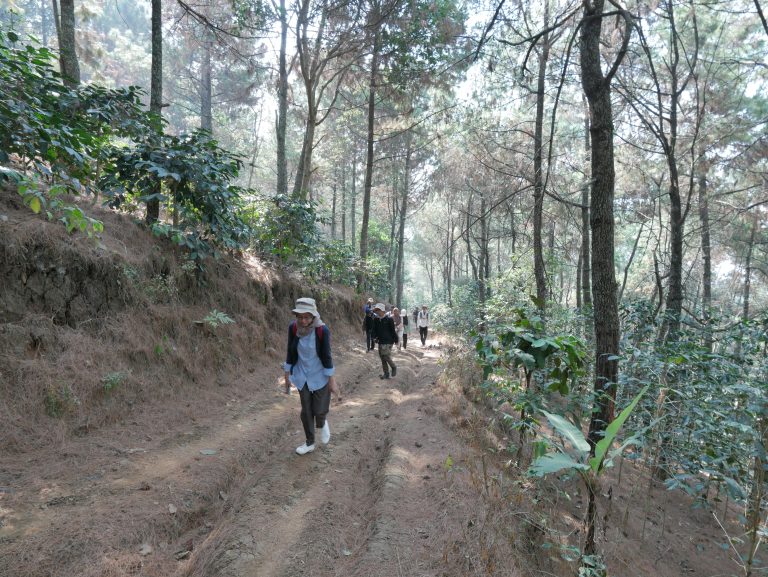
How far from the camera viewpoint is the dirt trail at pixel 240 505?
3.08m

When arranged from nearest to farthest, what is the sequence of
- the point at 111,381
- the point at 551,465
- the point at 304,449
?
the point at 551,465 → the point at 304,449 → the point at 111,381

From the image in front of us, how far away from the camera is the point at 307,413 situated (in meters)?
5.12

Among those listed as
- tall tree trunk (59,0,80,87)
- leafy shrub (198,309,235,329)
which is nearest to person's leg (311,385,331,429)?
leafy shrub (198,309,235,329)

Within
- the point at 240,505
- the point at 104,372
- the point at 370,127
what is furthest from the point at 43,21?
the point at 240,505

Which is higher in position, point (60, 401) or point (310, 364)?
point (310, 364)

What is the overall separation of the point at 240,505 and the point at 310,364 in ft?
5.58

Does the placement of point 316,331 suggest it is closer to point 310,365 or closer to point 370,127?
point 310,365

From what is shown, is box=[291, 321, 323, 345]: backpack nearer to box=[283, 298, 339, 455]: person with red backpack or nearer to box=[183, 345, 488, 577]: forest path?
box=[283, 298, 339, 455]: person with red backpack

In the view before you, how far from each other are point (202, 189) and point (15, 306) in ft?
12.4

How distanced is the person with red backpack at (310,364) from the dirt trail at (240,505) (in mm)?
591

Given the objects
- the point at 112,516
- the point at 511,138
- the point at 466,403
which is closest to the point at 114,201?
the point at 112,516

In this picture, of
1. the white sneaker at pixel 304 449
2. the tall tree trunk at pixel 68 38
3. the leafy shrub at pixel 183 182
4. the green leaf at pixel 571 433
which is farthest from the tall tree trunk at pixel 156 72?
the green leaf at pixel 571 433

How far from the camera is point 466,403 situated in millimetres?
7746

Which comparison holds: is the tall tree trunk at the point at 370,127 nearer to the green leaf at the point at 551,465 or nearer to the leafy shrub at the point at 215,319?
the leafy shrub at the point at 215,319
